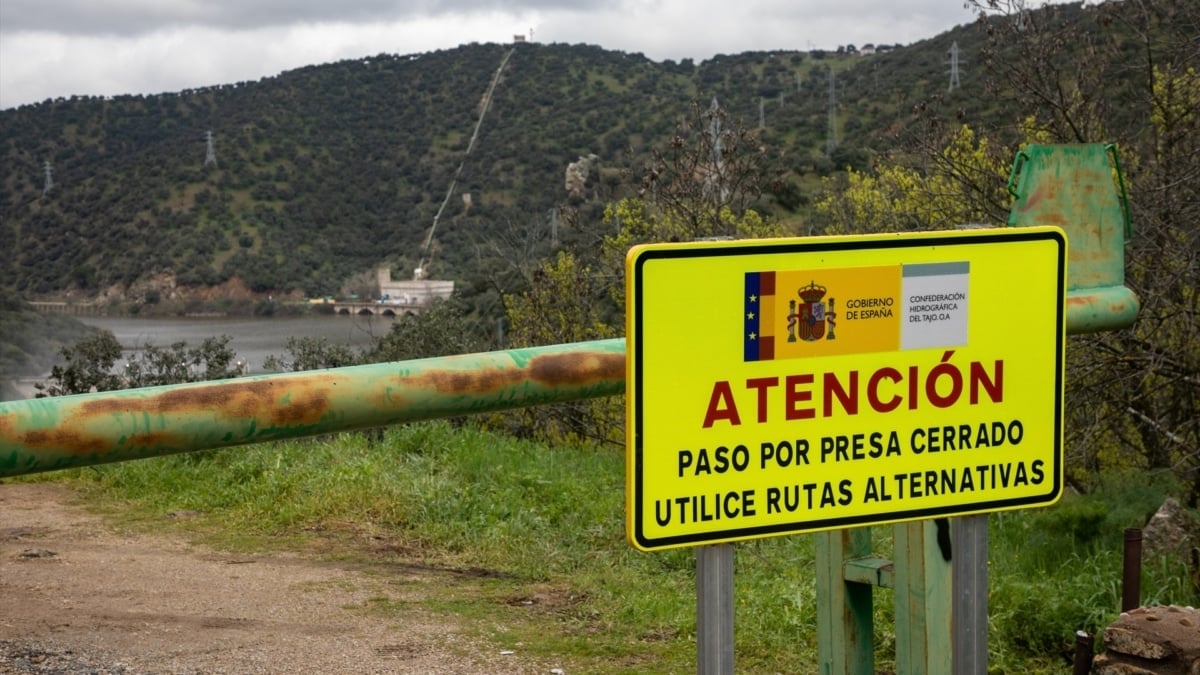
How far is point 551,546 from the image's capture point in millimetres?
4941

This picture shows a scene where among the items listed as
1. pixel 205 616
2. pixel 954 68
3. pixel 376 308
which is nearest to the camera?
pixel 205 616

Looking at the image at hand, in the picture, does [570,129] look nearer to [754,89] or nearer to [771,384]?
[754,89]

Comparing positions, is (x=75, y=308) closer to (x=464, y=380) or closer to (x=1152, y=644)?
(x=1152, y=644)

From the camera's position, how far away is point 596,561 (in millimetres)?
4762

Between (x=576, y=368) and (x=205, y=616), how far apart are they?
2443 mm

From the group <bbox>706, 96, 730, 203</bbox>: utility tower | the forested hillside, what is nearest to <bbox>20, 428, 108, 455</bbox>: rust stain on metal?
<bbox>706, 96, 730, 203</bbox>: utility tower

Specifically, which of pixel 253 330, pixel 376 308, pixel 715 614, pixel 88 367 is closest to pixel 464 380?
pixel 715 614

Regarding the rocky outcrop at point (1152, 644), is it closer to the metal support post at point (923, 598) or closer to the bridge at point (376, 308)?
the metal support post at point (923, 598)

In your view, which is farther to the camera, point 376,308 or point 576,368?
point 376,308

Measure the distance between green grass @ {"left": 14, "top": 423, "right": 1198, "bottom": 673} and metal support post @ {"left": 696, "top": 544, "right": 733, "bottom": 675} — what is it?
186 cm

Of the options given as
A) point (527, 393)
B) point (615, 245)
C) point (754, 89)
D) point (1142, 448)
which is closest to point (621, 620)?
point (527, 393)

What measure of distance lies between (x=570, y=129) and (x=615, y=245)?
124ft

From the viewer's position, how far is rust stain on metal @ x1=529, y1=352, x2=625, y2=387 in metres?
2.02

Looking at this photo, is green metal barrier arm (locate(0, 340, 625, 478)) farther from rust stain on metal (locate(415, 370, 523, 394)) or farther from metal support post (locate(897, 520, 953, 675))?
metal support post (locate(897, 520, 953, 675))
